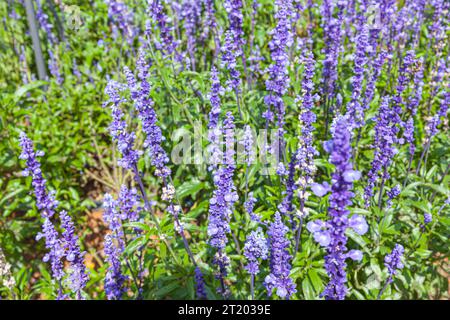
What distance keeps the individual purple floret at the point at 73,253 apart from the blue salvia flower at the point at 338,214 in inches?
81.2

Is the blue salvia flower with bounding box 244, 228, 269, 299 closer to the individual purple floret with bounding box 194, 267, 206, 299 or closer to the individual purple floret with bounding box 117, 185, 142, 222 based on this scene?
the individual purple floret with bounding box 194, 267, 206, 299

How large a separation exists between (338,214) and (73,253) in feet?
7.58

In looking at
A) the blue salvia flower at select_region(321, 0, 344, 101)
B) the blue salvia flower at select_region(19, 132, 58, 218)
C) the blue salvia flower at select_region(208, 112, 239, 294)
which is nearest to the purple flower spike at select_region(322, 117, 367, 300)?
the blue salvia flower at select_region(208, 112, 239, 294)

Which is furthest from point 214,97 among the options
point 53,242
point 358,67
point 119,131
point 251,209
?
point 53,242

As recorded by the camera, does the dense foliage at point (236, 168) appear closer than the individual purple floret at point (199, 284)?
Yes

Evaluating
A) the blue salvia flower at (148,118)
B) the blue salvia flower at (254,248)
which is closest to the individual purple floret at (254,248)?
the blue salvia flower at (254,248)

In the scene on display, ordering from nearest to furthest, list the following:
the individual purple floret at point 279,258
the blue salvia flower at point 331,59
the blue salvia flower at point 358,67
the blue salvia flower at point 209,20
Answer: the individual purple floret at point 279,258 → the blue salvia flower at point 358,67 → the blue salvia flower at point 331,59 → the blue salvia flower at point 209,20

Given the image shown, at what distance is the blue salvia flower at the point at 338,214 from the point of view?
1802mm

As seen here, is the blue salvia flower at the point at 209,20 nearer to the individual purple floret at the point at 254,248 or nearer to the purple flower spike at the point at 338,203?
the individual purple floret at the point at 254,248

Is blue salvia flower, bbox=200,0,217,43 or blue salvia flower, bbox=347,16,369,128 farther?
blue salvia flower, bbox=200,0,217,43

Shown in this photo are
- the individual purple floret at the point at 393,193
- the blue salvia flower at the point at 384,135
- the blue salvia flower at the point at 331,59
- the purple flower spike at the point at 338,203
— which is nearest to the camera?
the purple flower spike at the point at 338,203

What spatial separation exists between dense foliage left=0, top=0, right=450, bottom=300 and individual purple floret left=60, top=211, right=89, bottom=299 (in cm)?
2

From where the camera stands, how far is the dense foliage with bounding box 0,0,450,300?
10.6ft
